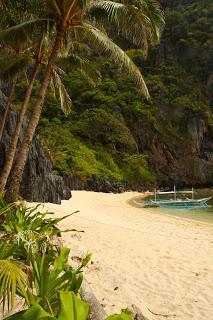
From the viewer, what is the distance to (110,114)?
5206cm

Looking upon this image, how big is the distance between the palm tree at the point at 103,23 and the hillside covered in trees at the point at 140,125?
24.7 metres

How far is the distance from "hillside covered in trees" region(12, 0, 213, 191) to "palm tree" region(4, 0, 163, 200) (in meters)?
24.7

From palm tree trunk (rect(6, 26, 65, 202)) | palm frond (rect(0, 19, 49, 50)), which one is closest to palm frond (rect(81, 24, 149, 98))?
palm tree trunk (rect(6, 26, 65, 202))

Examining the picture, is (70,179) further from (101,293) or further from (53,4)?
(101,293)

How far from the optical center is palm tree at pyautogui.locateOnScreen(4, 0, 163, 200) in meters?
10.2

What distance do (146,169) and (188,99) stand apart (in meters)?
18.0

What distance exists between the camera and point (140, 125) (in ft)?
177

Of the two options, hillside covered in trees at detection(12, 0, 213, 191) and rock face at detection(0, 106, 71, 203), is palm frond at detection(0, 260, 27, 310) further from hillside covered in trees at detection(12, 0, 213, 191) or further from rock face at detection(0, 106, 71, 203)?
hillside covered in trees at detection(12, 0, 213, 191)

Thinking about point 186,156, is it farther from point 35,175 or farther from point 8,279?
point 8,279

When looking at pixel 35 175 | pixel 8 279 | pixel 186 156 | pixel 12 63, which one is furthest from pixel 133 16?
Answer: pixel 186 156

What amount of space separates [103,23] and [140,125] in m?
42.4

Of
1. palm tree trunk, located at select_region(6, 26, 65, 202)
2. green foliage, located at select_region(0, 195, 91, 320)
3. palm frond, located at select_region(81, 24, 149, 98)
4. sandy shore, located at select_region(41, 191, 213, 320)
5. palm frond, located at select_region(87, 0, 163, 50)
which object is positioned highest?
palm frond, located at select_region(87, 0, 163, 50)

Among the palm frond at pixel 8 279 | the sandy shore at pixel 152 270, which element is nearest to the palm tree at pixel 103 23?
the sandy shore at pixel 152 270

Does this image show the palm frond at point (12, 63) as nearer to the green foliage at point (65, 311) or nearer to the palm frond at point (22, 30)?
the palm frond at point (22, 30)
